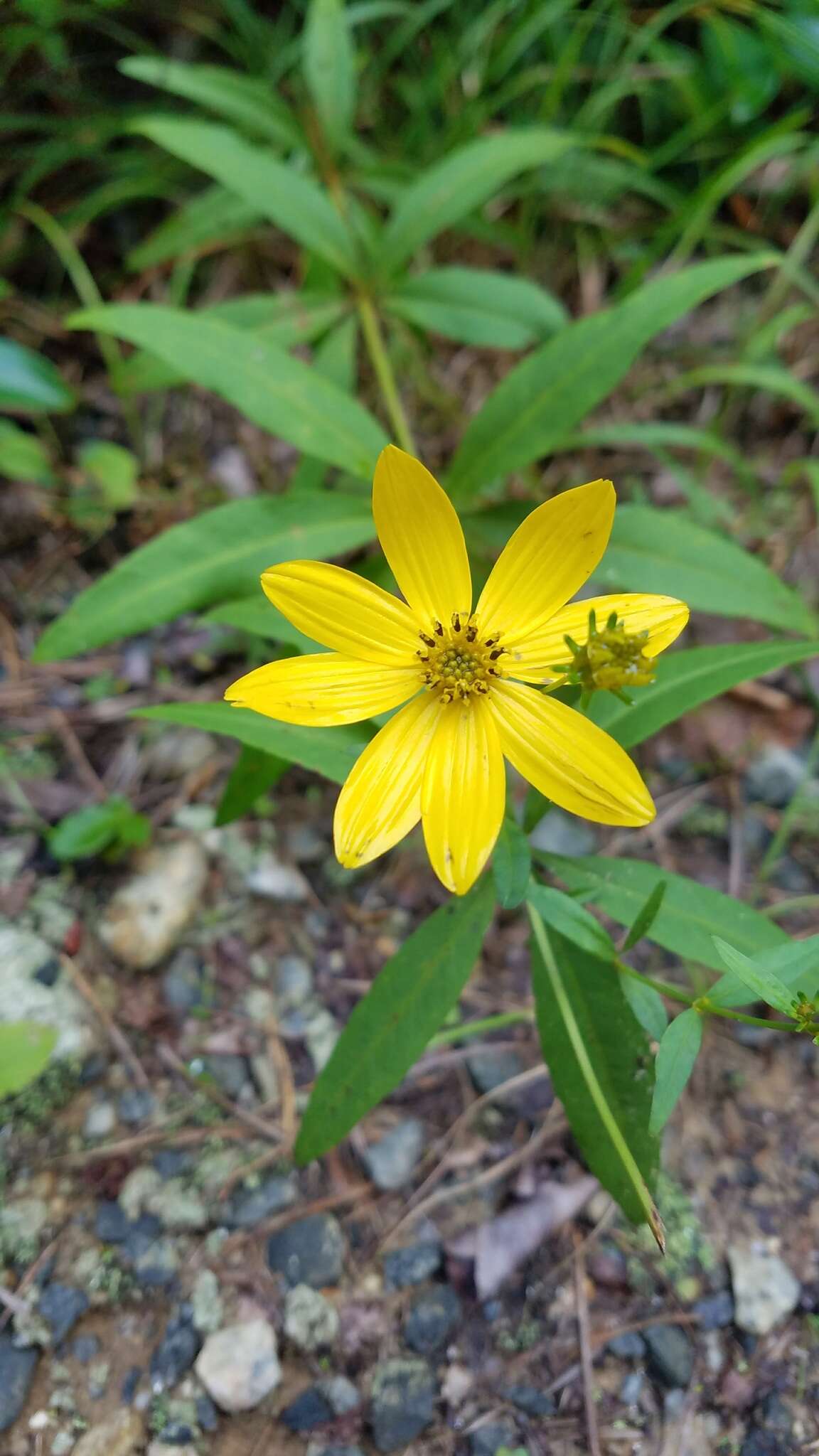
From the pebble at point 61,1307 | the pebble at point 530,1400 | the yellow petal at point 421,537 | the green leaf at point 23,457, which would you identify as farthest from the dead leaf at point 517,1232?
the green leaf at point 23,457

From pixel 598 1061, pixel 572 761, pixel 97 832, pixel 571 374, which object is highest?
pixel 571 374

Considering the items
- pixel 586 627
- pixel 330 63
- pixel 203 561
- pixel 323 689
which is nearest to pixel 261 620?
pixel 203 561

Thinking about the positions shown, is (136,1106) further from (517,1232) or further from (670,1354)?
(670,1354)

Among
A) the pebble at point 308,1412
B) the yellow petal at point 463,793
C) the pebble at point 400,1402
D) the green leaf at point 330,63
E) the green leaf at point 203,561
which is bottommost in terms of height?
the pebble at point 400,1402

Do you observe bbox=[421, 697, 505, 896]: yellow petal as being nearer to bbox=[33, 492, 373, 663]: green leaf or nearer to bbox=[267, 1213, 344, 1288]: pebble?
bbox=[33, 492, 373, 663]: green leaf

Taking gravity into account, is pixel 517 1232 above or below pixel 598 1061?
below

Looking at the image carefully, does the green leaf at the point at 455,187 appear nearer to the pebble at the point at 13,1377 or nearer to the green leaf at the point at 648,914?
the green leaf at the point at 648,914
